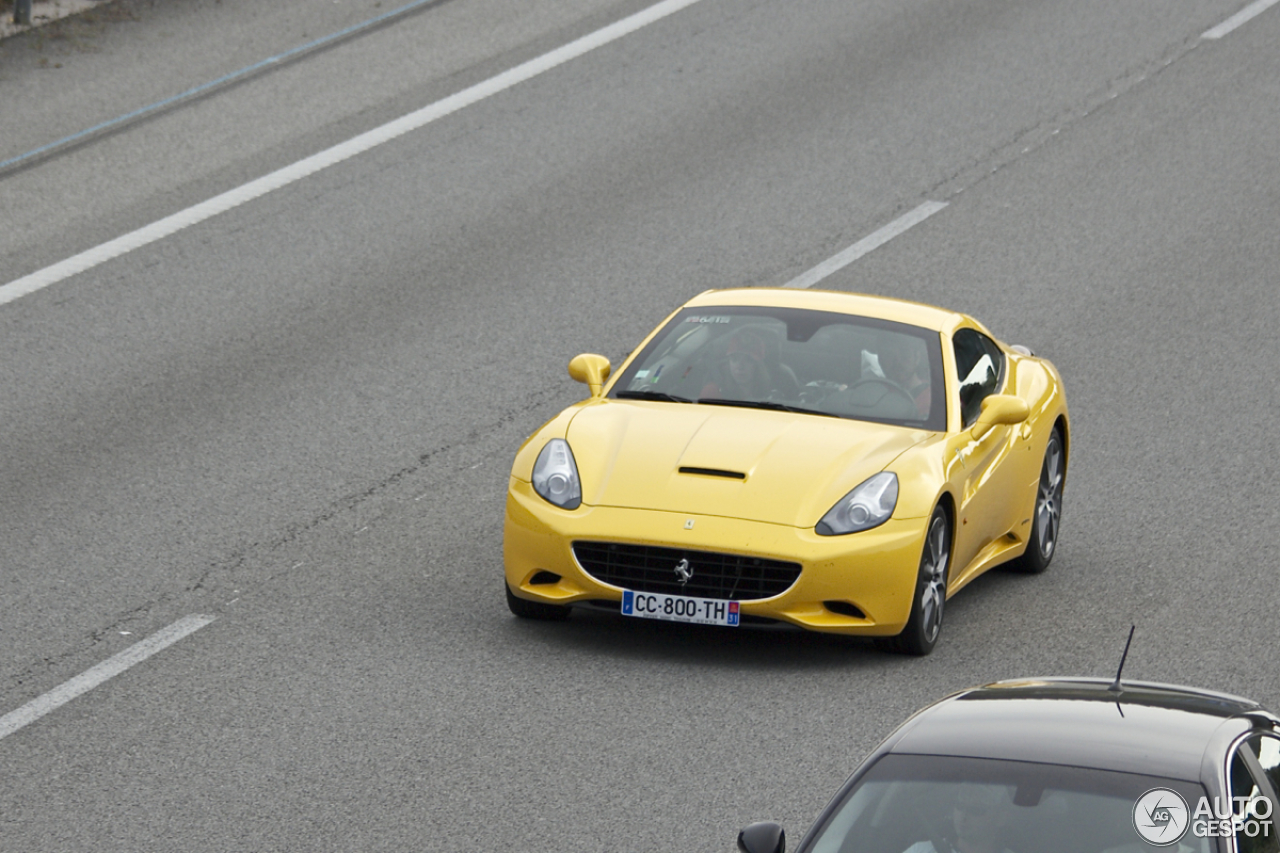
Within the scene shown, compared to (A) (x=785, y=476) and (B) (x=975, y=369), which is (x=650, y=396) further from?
(B) (x=975, y=369)

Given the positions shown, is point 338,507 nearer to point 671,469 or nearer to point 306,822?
point 671,469

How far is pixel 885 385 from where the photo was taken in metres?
9.87

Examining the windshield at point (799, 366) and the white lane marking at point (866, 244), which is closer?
the windshield at point (799, 366)

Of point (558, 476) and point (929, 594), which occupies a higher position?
point (558, 476)

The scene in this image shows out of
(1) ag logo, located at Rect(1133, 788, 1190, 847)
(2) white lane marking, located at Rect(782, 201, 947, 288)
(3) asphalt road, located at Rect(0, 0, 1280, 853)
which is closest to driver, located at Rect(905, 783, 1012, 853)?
(1) ag logo, located at Rect(1133, 788, 1190, 847)

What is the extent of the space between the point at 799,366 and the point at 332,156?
8649 millimetres

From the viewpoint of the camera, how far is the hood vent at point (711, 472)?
8.96 metres

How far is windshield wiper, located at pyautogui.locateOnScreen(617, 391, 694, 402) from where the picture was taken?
9.83 metres

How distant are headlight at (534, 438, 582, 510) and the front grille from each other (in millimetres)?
279

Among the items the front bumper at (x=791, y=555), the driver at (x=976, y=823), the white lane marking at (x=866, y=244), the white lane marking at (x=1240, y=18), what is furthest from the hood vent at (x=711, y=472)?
the white lane marking at (x=1240, y=18)

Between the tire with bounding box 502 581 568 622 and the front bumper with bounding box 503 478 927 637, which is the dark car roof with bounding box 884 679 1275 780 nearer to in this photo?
the front bumper with bounding box 503 478 927 637

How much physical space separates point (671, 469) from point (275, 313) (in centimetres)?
615

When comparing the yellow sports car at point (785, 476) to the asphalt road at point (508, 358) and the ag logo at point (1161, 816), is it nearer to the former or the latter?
the asphalt road at point (508, 358)
